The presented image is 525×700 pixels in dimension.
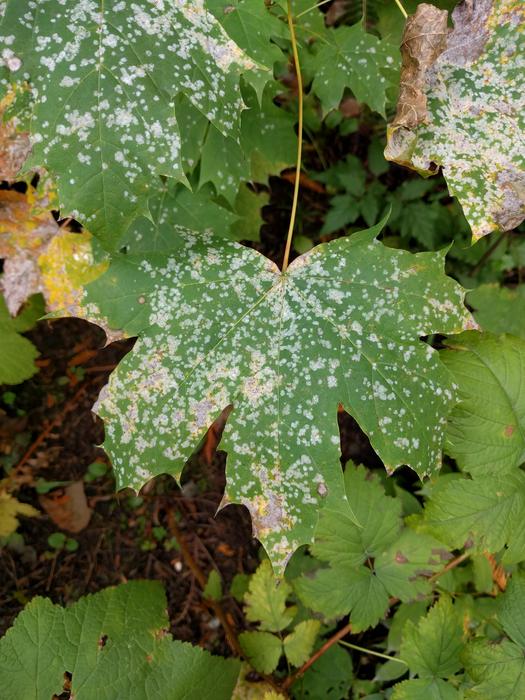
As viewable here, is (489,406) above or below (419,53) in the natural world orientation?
below

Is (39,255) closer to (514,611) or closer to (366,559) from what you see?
(366,559)

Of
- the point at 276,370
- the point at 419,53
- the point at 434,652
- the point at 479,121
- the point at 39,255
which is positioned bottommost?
the point at 434,652

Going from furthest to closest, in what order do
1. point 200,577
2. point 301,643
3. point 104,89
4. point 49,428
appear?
point 49,428 → point 200,577 → point 301,643 → point 104,89

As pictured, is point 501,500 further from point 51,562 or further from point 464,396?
point 51,562

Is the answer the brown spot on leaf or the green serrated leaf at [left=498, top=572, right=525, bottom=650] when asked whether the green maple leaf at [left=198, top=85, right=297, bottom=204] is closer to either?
the brown spot on leaf

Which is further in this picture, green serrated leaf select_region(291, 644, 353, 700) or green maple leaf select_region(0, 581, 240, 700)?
green serrated leaf select_region(291, 644, 353, 700)

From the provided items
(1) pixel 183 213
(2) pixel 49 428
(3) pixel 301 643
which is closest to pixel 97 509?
(2) pixel 49 428

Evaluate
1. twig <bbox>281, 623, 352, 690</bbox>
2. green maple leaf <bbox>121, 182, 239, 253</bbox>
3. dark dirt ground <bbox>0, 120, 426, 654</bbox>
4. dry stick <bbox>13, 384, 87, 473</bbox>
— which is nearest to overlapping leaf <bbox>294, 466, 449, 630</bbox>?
twig <bbox>281, 623, 352, 690</bbox>
